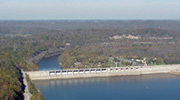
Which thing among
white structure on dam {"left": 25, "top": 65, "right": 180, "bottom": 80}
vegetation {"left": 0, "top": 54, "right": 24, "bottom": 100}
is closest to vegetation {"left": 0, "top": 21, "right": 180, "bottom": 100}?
vegetation {"left": 0, "top": 54, "right": 24, "bottom": 100}

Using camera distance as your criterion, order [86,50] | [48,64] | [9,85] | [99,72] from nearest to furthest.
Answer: [9,85], [99,72], [48,64], [86,50]

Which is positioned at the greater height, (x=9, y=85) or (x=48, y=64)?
(x=9, y=85)

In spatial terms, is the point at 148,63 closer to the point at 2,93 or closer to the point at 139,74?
the point at 139,74

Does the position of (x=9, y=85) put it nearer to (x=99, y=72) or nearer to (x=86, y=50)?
(x=99, y=72)

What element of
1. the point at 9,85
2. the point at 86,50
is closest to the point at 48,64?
the point at 86,50

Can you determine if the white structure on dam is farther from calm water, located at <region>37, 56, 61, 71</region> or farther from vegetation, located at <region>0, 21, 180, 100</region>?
calm water, located at <region>37, 56, 61, 71</region>

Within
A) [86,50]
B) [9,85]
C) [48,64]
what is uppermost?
[9,85]

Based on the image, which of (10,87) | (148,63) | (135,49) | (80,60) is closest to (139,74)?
(148,63)

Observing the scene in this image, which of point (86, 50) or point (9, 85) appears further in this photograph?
point (86, 50)

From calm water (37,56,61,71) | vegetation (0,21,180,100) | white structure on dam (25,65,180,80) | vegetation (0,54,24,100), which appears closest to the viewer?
vegetation (0,54,24,100)
